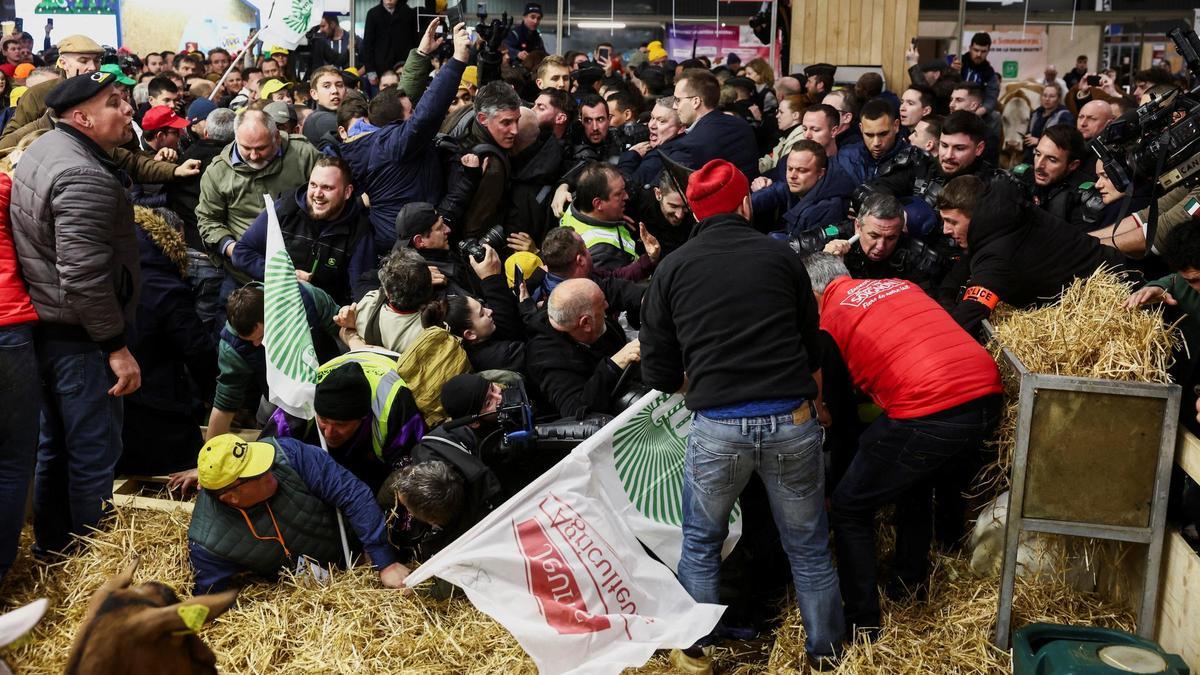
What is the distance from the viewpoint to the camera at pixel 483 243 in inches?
224

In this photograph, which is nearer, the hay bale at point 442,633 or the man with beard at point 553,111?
the hay bale at point 442,633

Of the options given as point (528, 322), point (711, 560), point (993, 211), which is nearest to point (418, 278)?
point (528, 322)

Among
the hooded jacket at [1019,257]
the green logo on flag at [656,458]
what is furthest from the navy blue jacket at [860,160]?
the green logo on flag at [656,458]

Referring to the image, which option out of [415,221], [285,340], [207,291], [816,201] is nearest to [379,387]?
[285,340]

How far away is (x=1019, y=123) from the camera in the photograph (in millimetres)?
12398

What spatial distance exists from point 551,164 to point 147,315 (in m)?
2.39

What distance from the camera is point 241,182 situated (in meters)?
6.68

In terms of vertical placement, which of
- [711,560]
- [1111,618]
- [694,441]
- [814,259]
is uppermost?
[814,259]

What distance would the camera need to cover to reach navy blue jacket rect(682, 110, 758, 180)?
22.5ft

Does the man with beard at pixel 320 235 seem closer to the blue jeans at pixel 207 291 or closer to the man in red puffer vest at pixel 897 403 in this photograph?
the blue jeans at pixel 207 291

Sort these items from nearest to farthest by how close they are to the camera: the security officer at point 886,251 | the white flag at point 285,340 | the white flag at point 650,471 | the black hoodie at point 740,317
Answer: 1. the black hoodie at point 740,317
2. the white flag at point 650,471
3. the white flag at point 285,340
4. the security officer at point 886,251

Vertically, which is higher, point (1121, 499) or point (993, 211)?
point (993, 211)

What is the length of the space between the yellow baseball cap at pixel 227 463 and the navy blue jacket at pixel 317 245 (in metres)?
1.77

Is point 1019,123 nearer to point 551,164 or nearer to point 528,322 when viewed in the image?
point 551,164
